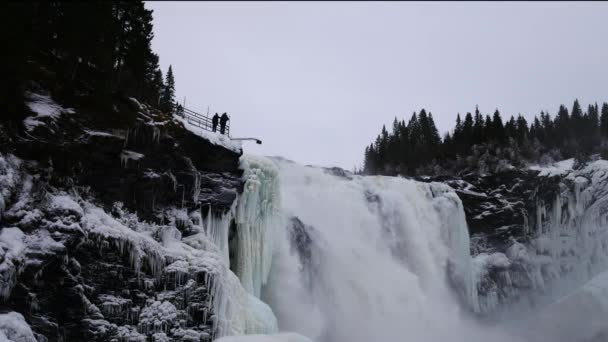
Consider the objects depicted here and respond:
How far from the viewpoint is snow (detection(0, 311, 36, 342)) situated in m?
13.2

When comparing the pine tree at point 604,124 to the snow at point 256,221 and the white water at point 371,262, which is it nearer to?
the white water at point 371,262

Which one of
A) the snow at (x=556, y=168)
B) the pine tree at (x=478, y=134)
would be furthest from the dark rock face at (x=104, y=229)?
the pine tree at (x=478, y=134)

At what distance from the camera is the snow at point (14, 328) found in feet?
43.5

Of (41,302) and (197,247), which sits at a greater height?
(197,247)

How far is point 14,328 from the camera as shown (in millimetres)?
13453

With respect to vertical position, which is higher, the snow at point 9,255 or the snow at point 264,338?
the snow at point 9,255

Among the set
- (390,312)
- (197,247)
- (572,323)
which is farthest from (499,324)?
(197,247)

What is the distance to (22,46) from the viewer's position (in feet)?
57.2

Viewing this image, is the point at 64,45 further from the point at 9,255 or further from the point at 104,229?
the point at 9,255

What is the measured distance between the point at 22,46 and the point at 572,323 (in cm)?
3526

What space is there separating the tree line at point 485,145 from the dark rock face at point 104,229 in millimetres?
33571

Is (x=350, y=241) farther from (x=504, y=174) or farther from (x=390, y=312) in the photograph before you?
(x=504, y=174)

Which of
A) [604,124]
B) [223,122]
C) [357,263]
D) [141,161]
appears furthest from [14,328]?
[604,124]

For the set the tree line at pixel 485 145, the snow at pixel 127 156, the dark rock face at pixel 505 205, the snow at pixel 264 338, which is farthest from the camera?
the tree line at pixel 485 145
